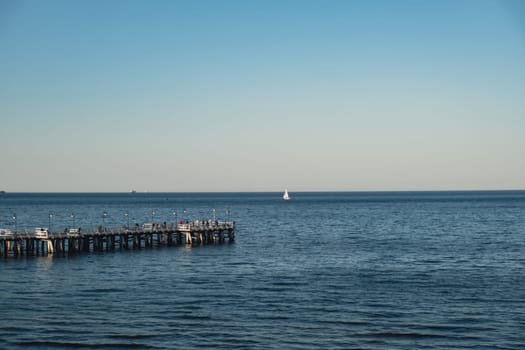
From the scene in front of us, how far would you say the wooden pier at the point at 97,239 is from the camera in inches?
2936

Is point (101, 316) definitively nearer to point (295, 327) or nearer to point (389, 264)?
point (295, 327)

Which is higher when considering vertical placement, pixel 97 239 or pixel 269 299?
pixel 97 239

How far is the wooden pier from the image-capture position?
7456 centimetres

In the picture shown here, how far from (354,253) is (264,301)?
33.3 m

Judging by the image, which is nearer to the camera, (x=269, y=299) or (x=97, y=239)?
(x=269, y=299)

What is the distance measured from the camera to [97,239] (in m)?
81.9

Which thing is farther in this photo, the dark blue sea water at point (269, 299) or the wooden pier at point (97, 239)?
the wooden pier at point (97, 239)

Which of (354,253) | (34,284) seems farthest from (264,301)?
(354,253)

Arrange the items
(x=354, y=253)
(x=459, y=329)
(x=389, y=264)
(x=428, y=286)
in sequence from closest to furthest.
→ (x=459, y=329) → (x=428, y=286) → (x=389, y=264) → (x=354, y=253)

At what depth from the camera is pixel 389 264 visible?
67875mm

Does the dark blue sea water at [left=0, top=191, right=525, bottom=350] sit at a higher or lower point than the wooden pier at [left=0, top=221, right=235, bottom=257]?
lower

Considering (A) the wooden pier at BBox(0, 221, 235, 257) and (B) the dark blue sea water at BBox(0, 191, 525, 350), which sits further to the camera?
(A) the wooden pier at BBox(0, 221, 235, 257)

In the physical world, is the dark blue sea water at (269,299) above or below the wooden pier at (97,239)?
below

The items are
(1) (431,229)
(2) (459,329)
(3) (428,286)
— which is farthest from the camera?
(1) (431,229)
